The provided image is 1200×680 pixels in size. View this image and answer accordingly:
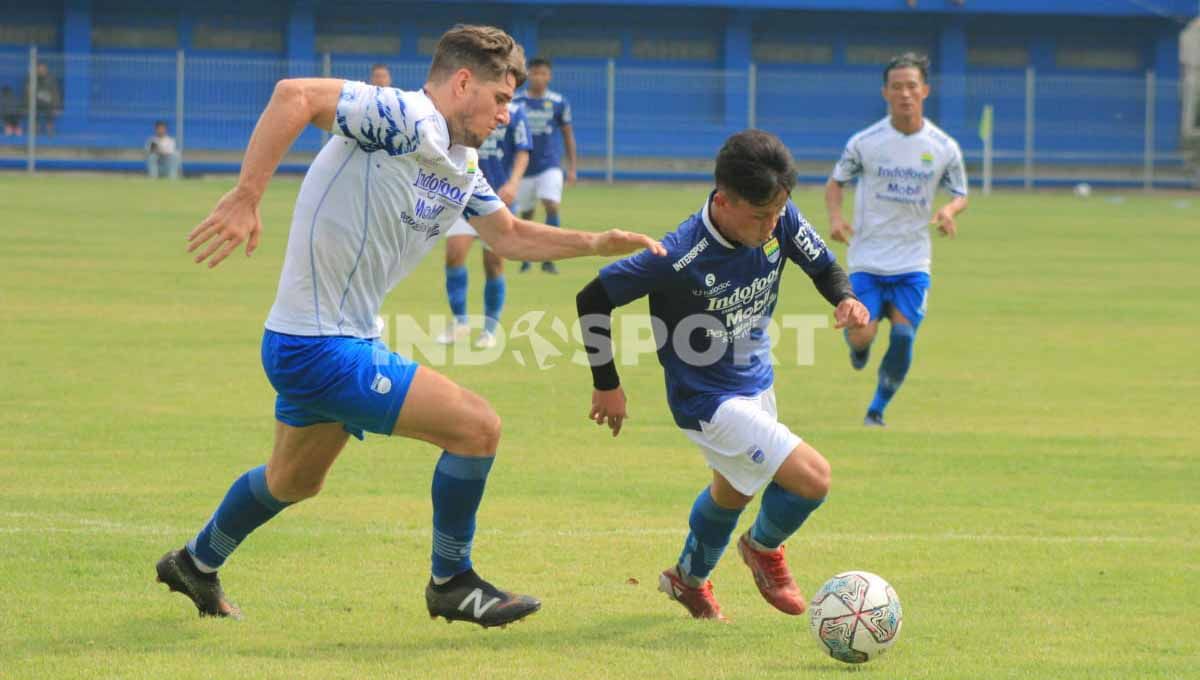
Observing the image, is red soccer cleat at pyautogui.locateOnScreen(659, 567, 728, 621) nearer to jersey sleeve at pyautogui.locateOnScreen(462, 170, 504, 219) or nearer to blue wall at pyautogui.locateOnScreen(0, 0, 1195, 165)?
jersey sleeve at pyautogui.locateOnScreen(462, 170, 504, 219)

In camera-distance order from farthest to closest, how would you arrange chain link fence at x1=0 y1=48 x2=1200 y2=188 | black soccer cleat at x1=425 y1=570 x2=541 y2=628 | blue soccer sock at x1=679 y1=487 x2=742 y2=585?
chain link fence at x1=0 y1=48 x2=1200 y2=188, blue soccer sock at x1=679 y1=487 x2=742 y2=585, black soccer cleat at x1=425 y1=570 x2=541 y2=628

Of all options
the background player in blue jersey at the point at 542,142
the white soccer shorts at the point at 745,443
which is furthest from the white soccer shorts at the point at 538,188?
the white soccer shorts at the point at 745,443

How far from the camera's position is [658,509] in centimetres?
855

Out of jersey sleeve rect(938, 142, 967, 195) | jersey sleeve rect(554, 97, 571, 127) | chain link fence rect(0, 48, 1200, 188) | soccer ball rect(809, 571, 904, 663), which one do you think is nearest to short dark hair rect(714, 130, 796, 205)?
soccer ball rect(809, 571, 904, 663)

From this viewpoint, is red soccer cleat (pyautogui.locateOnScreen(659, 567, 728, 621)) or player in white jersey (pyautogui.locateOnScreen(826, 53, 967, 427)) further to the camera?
player in white jersey (pyautogui.locateOnScreen(826, 53, 967, 427))

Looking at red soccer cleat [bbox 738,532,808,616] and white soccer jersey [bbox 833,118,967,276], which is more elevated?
white soccer jersey [bbox 833,118,967,276]

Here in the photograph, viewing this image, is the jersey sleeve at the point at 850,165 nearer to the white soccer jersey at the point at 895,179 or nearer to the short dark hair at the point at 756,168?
the white soccer jersey at the point at 895,179

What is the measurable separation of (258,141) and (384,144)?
1.44ft

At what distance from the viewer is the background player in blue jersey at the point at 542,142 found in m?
19.9

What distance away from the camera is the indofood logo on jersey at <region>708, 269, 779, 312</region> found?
6477 mm

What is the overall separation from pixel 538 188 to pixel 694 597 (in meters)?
14.0

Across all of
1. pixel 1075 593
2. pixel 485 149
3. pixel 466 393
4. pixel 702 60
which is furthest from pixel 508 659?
pixel 702 60

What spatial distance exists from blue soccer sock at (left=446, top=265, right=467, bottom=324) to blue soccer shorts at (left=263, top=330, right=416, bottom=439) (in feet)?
29.9

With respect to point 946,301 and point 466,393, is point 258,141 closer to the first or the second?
point 466,393
